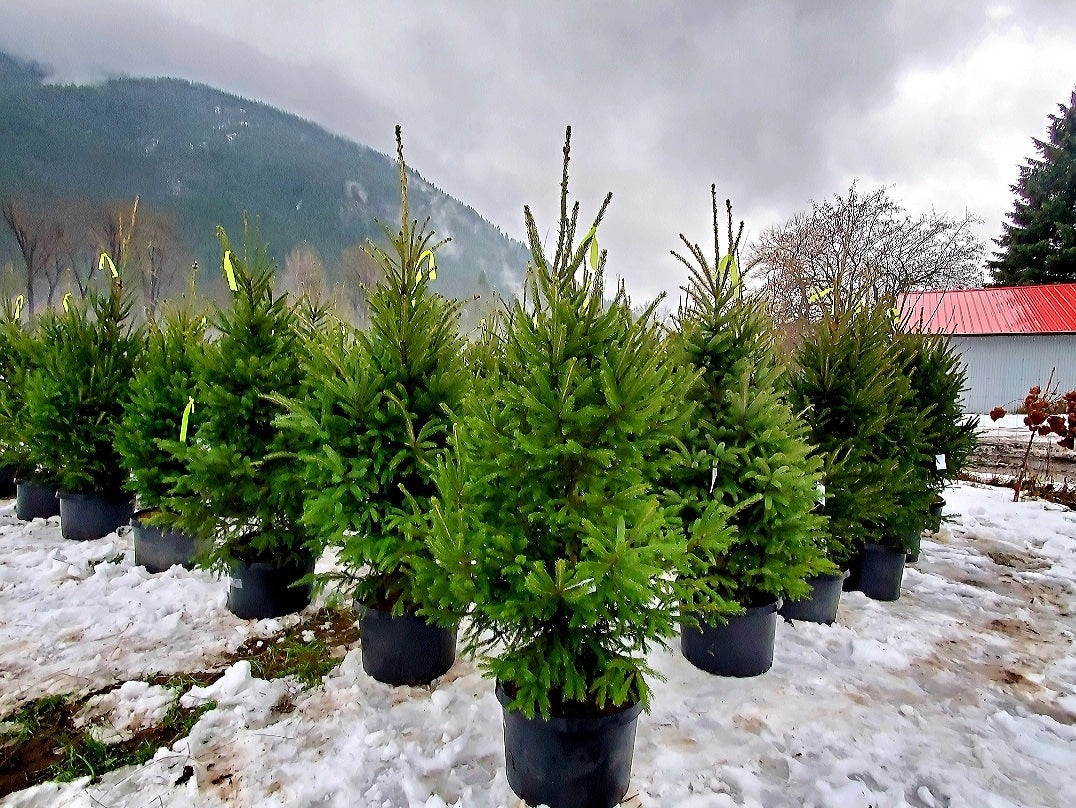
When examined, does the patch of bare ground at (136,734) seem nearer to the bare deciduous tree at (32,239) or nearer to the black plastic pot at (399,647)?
the black plastic pot at (399,647)

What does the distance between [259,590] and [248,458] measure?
1059mm

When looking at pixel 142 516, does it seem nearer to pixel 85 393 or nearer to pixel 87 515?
pixel 87 515

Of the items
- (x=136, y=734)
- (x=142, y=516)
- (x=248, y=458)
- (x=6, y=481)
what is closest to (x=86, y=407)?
(x=142, y=516)

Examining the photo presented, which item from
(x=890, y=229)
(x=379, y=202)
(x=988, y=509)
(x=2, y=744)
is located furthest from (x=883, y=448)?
(x=379, y=202)

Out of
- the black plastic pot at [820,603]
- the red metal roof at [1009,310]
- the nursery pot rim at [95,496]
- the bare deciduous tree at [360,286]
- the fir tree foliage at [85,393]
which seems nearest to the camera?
the bare deciduous tree at [360,286]

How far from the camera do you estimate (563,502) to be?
2.53 m

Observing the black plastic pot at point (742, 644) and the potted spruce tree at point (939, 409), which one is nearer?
the black plastic pot at point (742, 644)

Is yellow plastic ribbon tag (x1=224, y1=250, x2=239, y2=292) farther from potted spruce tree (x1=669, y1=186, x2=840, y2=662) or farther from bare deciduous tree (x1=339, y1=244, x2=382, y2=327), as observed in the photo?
potted spruce tree (x1=669, y1=186, x2=840, y2=662)

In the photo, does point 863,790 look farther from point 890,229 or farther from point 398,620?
point 890,229

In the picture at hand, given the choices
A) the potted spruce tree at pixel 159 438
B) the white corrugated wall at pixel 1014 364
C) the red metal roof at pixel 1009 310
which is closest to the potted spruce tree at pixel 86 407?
the potted spruce tree at pixel 159 438

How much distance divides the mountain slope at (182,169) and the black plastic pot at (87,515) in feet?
186

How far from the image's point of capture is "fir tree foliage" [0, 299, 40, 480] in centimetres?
669

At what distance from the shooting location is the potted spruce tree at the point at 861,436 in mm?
4566

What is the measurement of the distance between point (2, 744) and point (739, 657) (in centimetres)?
422
